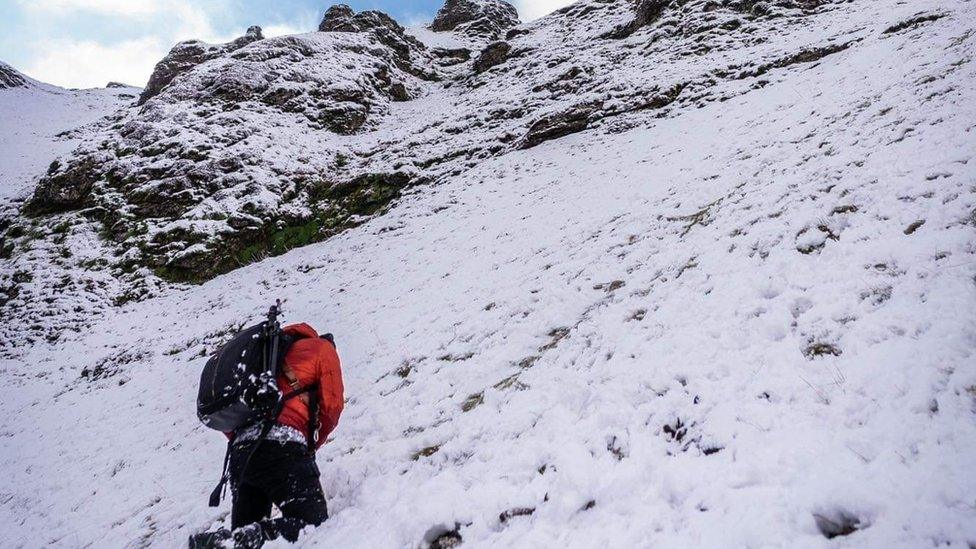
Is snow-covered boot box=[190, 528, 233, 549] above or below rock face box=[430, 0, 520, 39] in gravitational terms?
below

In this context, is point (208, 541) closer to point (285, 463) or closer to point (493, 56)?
point (285, 463)

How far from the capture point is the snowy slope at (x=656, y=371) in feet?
8.38

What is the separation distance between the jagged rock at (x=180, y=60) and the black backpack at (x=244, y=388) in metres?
36.6

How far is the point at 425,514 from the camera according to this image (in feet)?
11.5

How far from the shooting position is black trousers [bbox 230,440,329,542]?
3451 mm

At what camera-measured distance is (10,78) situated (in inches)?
1624

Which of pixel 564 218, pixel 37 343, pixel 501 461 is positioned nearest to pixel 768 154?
pixel 564 218

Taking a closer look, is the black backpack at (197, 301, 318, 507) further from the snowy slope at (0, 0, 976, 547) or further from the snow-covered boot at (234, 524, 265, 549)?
the snowy slope at (0, 0, 976, 547)

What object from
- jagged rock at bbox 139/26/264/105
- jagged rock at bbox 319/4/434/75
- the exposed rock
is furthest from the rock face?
the exposed rock

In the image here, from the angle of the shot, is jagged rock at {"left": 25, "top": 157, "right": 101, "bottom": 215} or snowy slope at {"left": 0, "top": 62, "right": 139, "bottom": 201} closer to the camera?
jagged rock at {"left": 25, "top": 157, "right": 101, "bottom": 215}

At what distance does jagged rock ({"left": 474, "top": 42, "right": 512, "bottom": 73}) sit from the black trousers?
33.0 meters

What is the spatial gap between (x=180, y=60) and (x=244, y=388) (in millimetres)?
39720

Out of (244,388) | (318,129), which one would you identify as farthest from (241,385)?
(318,129)

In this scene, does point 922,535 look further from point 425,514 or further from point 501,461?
point 425,514
